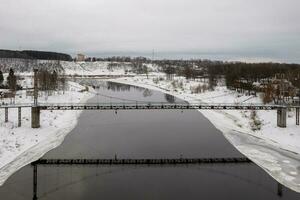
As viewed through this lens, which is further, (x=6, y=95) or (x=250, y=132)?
(x=6, y=95)

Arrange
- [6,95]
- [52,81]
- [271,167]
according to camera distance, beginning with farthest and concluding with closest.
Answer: [52,81] < [6,95] < [271,167]

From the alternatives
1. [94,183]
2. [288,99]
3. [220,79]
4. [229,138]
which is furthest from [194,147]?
[220,79]

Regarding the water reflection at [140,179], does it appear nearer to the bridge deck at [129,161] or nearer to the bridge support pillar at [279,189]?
the bridge support pillar at [279,189]

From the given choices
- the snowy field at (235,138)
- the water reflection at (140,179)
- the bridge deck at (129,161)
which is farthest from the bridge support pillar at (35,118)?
the water reflection at (140,179)

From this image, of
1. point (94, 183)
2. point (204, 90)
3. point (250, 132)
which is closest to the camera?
point (94, 183)

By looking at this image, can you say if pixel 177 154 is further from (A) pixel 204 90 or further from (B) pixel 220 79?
(B) pixel 220 79

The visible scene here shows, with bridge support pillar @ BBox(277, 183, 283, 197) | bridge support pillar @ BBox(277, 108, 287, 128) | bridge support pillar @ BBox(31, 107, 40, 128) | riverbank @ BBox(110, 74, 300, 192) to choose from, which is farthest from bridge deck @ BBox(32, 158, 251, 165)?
bridge support pillar @ BBox(277, 108, 287, 128)

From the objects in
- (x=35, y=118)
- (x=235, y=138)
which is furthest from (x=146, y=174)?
(x=35, y=118)
